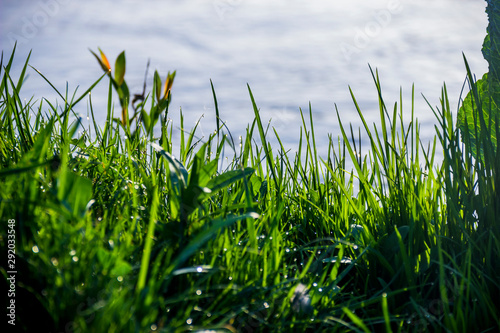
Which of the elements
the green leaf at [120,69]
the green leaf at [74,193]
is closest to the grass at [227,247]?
the green leaf at [74,193]

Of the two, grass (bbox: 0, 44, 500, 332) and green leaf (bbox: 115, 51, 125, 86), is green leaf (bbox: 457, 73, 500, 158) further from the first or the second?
green leaf (bbox: 115, 51, 125, 86)

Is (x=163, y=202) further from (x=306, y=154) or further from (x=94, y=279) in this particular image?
(x=306, y=154)

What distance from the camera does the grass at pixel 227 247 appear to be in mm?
780

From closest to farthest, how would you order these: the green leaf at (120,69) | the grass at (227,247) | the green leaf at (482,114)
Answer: the grass at (227,247) → the green leaf at (482,114) → the green leaf at (120,69)

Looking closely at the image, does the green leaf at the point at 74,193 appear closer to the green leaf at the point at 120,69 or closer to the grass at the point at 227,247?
the grass at the point at 227,247

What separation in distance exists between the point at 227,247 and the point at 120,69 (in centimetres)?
213

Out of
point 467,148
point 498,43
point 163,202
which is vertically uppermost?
point 498,43

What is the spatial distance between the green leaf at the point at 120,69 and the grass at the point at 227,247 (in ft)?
3.43

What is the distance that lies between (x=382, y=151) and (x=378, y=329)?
2.08 ft

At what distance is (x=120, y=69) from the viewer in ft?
9.27

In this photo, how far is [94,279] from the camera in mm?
823

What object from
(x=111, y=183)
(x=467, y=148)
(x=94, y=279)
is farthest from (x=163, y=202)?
(x=467, y=148)

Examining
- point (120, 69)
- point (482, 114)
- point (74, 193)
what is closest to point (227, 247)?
point (74, 193)

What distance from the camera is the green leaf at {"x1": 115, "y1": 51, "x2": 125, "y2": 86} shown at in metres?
2.81
